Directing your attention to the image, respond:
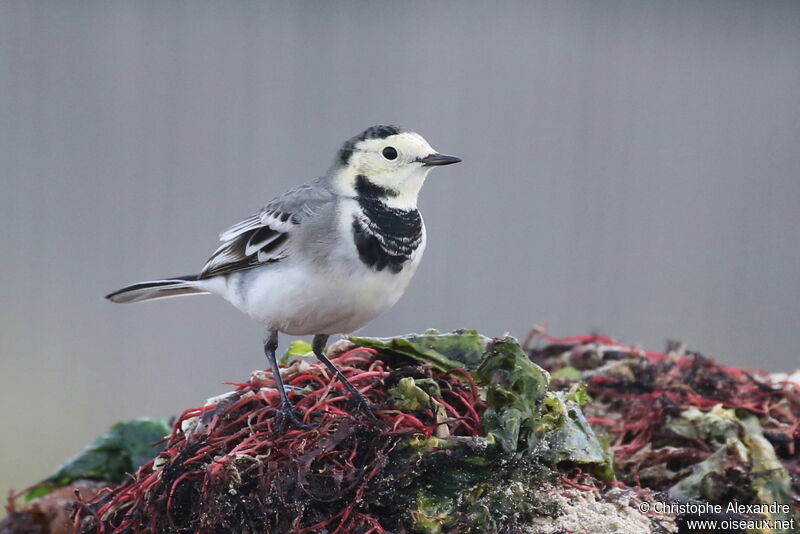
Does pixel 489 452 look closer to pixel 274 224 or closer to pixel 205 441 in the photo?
pixel 205 441

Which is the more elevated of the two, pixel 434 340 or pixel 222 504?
pixel 434 340

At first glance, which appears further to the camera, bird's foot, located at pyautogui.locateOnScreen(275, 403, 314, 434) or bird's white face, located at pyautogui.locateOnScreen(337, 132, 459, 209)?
bird's white face, located at pyautogui.locateOnScreen(337, 132, 459, 209)

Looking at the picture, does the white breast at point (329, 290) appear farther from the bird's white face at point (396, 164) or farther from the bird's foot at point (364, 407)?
the bird's foot at point (364, 407)

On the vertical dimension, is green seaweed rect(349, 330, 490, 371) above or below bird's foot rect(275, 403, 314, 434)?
above

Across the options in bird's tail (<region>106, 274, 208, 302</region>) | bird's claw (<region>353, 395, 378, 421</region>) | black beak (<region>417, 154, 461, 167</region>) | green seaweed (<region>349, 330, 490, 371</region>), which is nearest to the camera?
bird's claw (<region>353, 395, 378, 421</region>)

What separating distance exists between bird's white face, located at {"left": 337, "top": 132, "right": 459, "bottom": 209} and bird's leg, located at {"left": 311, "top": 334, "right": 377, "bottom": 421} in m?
0.55

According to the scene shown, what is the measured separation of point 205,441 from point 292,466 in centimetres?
34

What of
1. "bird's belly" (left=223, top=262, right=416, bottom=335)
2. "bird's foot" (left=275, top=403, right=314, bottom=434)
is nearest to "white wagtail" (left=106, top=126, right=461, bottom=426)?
"bird's belly" (left=223, top=262, right=416, bottom=335)

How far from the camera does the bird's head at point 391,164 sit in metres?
3.30

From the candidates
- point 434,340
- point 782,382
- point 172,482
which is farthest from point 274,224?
point 782,382

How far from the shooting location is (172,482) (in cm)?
255

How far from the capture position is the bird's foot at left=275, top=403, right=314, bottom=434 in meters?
2.60

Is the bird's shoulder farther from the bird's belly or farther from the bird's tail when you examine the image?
the bird's tail

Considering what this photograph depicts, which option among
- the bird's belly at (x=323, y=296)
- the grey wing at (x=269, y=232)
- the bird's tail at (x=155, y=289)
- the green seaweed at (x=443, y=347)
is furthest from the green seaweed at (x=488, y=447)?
the bird's tail at (x=155, y=289)
